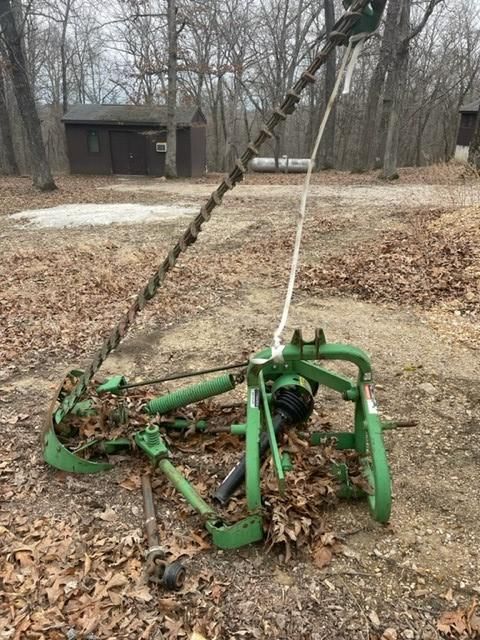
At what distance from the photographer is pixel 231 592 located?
245 cm

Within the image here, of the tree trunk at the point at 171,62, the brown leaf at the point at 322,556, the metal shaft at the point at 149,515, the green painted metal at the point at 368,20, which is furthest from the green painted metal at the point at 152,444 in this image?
the tree trunk at the point at 171,62

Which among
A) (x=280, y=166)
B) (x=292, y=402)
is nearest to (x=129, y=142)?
(x=280, y=166)

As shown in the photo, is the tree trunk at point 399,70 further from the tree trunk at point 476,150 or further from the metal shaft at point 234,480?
the metal shaft at point 234,480

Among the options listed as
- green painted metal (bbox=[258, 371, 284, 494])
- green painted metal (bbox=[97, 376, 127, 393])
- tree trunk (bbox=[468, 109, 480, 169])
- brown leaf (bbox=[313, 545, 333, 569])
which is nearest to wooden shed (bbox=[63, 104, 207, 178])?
tree trunk (bbox=[468, 109, 480, 169])

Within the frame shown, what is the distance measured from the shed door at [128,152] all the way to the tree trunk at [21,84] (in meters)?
11.1

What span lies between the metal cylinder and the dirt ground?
13.0 inches

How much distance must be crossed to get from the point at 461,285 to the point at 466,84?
3867 centimetres

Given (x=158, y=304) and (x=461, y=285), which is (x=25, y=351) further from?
(x=461, y=285)

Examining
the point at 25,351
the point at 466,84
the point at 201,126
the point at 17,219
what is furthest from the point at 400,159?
the point at 25,351

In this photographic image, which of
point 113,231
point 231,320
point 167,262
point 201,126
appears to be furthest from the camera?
point 201,126

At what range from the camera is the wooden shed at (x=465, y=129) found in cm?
3088

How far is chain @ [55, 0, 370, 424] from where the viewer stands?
2.32 meters

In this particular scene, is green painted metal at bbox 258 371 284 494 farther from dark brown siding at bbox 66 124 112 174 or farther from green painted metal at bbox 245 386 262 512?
dark brown siding at bbox 66 124 112 174

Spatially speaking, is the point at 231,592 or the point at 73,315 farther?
the point at 73,315
